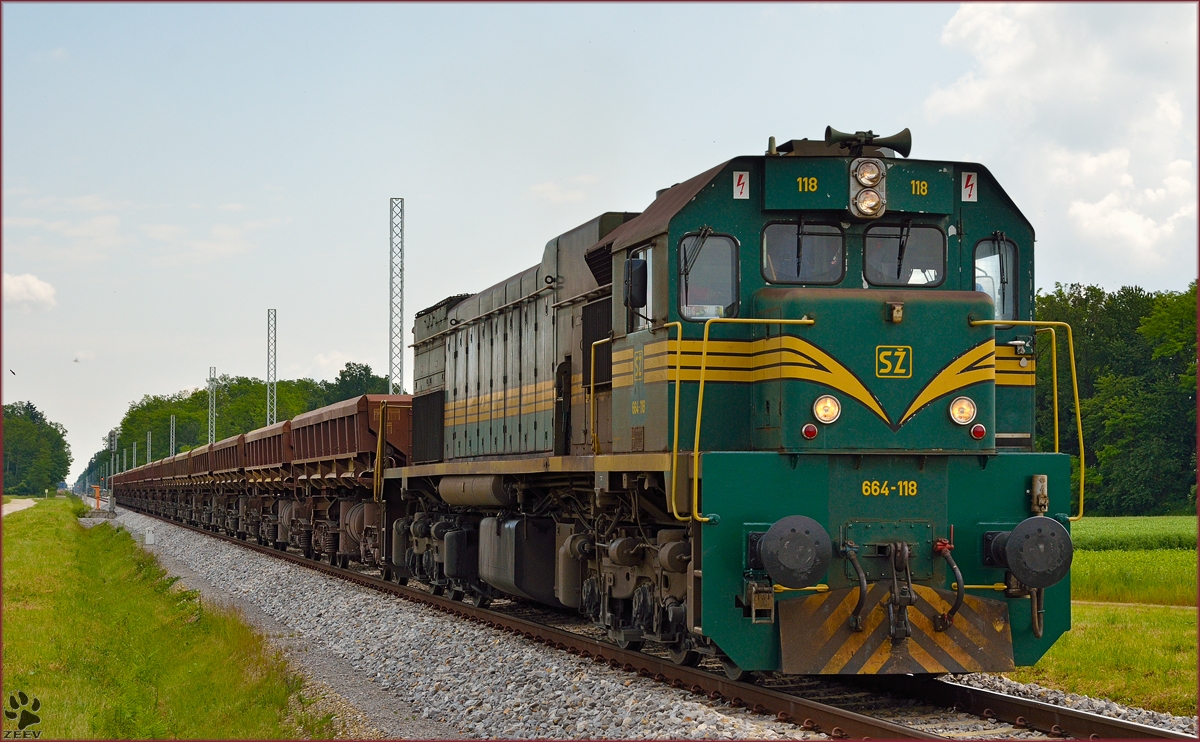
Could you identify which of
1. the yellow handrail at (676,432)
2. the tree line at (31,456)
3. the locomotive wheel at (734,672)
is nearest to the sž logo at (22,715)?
the yellow handrail at (676,432)

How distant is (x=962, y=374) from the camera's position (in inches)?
347

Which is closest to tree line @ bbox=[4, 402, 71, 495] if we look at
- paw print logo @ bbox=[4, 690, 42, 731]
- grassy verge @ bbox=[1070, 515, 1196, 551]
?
grassy verge @ bbox=[1070, 515, 1196, 551]

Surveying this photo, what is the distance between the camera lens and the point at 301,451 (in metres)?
26.3

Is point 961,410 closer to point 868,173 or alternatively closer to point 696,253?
point 868,173

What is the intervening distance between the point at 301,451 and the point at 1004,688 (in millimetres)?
19595

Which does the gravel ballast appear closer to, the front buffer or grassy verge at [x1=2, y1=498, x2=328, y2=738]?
the front buffer

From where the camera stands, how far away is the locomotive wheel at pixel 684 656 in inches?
384

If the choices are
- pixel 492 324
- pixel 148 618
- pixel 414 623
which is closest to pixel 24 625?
pixel 148 618

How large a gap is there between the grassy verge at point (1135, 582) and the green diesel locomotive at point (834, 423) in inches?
314

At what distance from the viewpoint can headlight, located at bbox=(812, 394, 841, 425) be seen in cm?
857

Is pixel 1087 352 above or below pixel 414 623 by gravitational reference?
above

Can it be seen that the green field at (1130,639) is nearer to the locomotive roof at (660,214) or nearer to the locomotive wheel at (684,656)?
the locomotive wheel at (684,656)

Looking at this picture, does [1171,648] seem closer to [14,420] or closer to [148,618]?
[148,618]

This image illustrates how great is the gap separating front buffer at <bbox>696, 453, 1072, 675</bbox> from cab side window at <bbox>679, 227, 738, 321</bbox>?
125 centimetres
